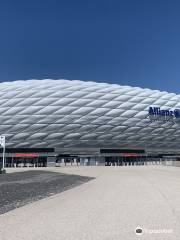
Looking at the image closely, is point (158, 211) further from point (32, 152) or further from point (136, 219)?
point (32, 152)

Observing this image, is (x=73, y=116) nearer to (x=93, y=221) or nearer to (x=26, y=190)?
(x=26, y=190)

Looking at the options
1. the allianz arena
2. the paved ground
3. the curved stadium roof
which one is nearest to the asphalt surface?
the paved ground

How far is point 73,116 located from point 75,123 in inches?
54.5

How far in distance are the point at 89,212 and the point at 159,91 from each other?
73049mm

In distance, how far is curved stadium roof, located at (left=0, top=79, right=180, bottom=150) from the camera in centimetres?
6862

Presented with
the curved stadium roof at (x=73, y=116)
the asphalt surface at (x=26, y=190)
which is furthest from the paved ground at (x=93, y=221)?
the curved stadium roof at (x=73, y=116)

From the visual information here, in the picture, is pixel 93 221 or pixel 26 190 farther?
pixel 26 190

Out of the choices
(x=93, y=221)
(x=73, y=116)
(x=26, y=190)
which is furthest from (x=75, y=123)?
(x=93, y=221)

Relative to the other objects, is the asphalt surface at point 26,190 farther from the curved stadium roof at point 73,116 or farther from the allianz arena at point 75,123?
the curved stadium roof at point 73,116

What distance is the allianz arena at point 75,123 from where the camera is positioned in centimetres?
6862

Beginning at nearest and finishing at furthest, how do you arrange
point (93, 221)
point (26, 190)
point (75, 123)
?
point (93, 221) → point (26, 190) → point (75, 123)

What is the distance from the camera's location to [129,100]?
7350 centimetres

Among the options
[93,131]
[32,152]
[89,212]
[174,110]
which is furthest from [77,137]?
[89,212]

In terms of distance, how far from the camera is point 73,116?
68.9m
